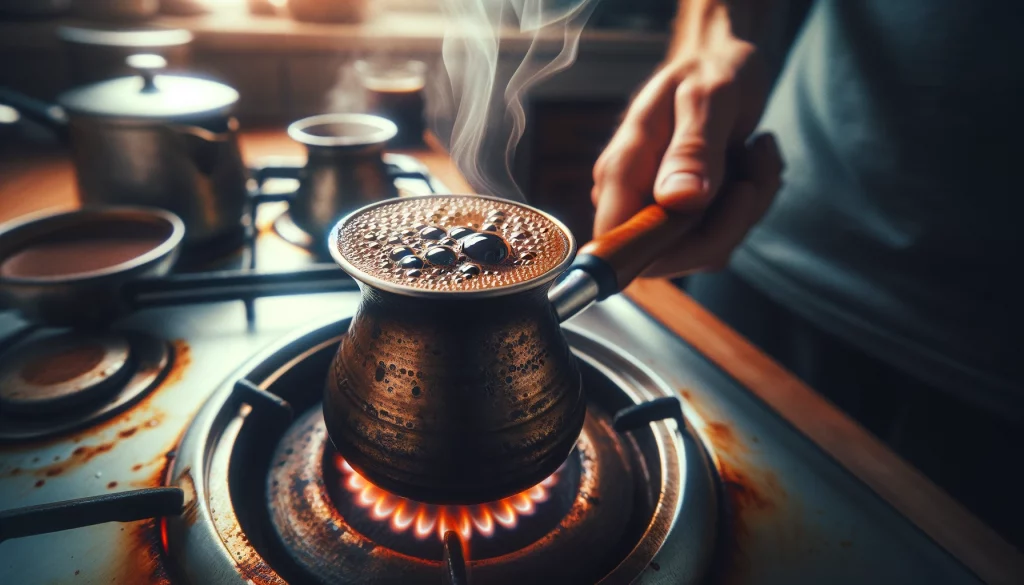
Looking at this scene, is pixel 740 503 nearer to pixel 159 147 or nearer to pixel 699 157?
pixel 699 157

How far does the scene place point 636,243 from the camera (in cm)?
72

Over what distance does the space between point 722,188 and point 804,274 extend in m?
0.37

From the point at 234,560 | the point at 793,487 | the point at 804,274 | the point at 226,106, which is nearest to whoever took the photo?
the point at 234,560

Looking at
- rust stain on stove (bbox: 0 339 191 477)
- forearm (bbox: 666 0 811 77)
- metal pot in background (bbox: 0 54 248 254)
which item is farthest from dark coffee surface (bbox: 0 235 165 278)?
forearm (bbox: 666 0 811 77)

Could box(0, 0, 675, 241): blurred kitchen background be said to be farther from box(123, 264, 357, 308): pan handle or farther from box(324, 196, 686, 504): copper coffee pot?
box(324, 196, 686, 504): copper coffee pot

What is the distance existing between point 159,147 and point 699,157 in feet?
2.88

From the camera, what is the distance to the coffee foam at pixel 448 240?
0.52 meters

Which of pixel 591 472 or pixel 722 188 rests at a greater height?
pixel 722 188

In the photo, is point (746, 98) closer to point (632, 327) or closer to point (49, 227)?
point (632, 327)

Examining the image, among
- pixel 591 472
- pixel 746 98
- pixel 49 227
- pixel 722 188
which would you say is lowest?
pixel 591 472

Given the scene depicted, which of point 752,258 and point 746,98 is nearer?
point 746,98

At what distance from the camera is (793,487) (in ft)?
2.20

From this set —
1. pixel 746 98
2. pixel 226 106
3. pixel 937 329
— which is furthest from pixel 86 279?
pixel 937 329

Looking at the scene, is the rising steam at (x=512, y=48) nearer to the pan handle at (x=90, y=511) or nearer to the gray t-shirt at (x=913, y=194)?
the gray t-shirt at (x=913, y=194)
